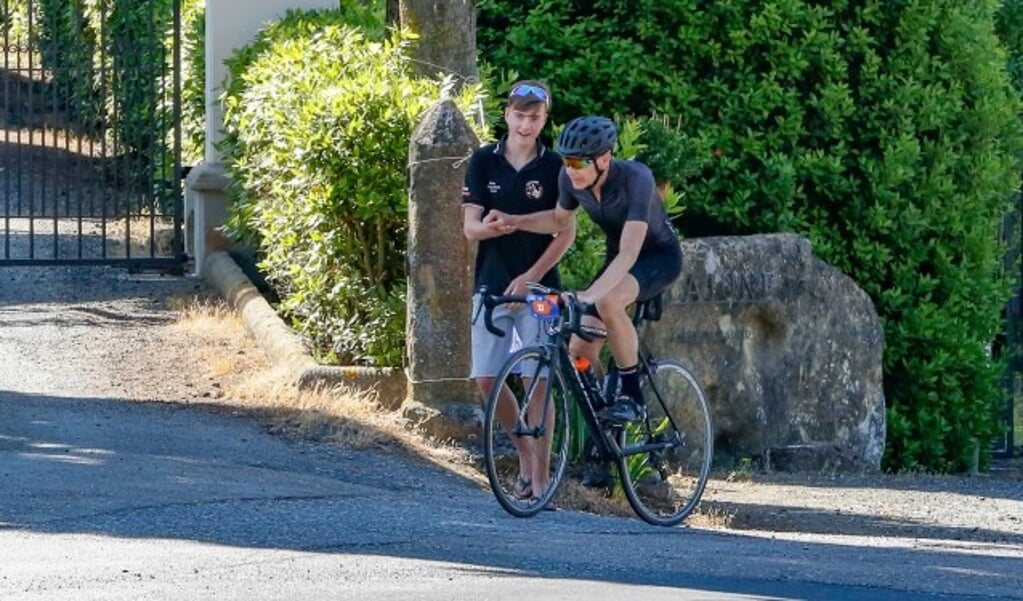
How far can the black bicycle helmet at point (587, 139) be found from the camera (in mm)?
8508

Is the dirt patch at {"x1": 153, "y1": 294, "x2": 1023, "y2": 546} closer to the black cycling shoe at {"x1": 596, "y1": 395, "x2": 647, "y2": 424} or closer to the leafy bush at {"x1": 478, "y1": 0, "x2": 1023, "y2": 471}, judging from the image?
the black cycling shoe at {"x1": 596, "y1": 395, "x2": 647, "y2": 424}

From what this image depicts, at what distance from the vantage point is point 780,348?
41.9ft

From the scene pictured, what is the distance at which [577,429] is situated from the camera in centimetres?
1010

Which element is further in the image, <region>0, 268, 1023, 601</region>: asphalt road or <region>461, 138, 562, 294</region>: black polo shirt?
<region>461, 138, 562, 294</region>: black polo shirt

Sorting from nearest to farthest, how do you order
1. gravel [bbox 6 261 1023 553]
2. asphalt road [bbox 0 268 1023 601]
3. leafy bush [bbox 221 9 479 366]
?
asphalt road [bbox 0 268 1023 601] < gravel [bbox 6 261 1023 553] < leafy bush [bbox 221 9 479 366]

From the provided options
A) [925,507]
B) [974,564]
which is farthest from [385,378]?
[974,564]

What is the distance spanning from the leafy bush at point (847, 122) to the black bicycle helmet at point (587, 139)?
5.06 metres

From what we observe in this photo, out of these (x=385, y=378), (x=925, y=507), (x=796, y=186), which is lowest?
(x=925, y=507)

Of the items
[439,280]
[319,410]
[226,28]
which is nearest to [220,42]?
[226,28]

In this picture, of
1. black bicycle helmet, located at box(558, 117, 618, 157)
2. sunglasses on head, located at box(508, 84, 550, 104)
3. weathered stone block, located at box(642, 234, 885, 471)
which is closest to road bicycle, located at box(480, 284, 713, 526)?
black bicycle helmet, located at box(558, 117, 618, 157)

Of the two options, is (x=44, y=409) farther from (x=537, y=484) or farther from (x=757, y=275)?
(x=757, y=275)

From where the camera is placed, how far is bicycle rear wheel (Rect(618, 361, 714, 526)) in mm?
9094

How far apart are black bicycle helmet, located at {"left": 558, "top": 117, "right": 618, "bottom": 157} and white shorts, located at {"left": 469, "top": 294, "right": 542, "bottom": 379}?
803 millimetres

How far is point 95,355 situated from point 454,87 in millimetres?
2921
